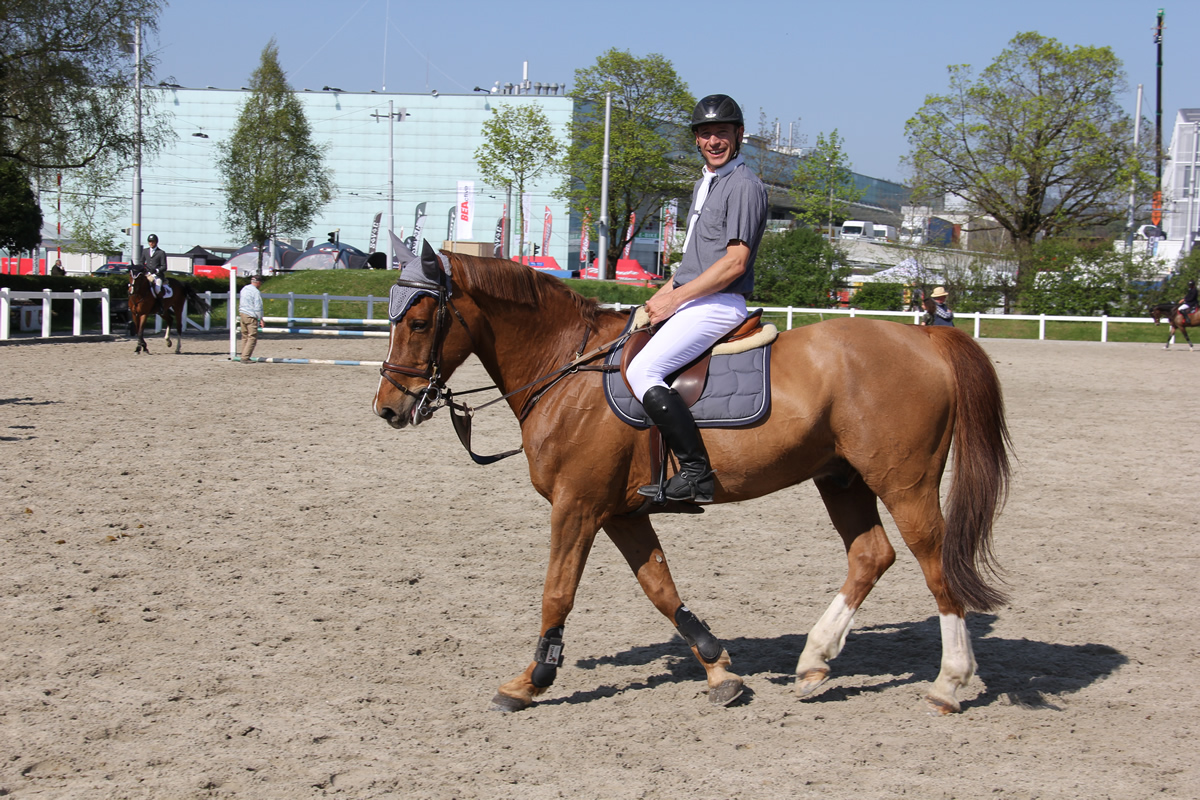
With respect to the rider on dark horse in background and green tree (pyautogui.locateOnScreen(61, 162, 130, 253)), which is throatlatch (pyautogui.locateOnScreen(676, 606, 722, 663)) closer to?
the rider on dark horse in background

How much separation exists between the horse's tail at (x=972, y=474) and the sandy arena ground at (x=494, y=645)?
23.4 inches

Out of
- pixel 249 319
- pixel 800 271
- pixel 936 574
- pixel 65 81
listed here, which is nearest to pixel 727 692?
pixel 936 574

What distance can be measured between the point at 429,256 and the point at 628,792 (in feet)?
8.00

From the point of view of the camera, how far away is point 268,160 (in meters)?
43.8

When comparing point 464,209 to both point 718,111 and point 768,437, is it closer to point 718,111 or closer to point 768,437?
point 718,111

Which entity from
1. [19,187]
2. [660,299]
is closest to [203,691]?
[660,299]

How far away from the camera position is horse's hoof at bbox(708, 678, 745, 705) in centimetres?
430

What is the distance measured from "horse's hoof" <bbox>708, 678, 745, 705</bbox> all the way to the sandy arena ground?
0.14 meters

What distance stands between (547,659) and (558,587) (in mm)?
327

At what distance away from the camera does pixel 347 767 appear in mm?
3582

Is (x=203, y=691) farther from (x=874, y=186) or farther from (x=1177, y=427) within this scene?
(x=874, y=186)

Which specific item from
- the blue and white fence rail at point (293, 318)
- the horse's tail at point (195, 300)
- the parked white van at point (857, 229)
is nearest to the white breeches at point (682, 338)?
the blue and white fence rail at point (293, 318)

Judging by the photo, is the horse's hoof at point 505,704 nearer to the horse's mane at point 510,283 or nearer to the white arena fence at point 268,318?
the horse's mane at point 510,283

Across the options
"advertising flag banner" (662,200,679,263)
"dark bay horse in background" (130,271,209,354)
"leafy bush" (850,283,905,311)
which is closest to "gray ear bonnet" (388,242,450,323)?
"dark bay horse in background" (130,271,209,354)
